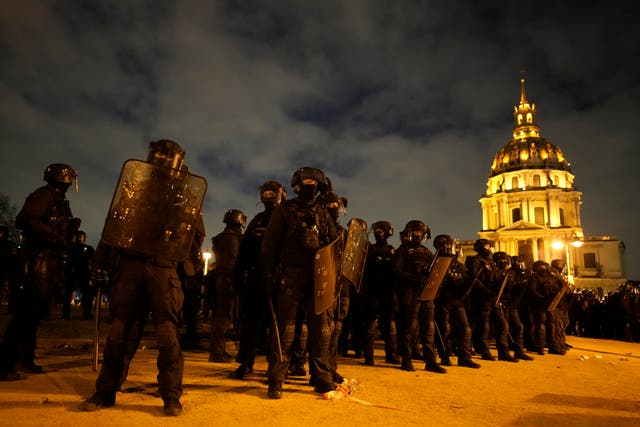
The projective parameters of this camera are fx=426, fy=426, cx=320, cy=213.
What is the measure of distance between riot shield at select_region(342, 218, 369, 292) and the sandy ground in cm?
155

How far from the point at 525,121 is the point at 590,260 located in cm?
4571

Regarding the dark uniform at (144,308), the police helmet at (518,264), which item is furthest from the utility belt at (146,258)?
the police helmet at (518,264)

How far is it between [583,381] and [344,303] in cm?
415

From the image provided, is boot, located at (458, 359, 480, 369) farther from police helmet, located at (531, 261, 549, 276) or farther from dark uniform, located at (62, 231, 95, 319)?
dark uniform, located at (62, 231, 95, 319)

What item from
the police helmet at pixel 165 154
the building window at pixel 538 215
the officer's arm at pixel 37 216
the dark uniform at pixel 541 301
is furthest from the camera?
the building window at pixel 538 215

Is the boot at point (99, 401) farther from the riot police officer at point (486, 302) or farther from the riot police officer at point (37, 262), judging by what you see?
the riot police officer at point (486, 302)

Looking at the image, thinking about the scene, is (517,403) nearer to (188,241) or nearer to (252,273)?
(252,273)

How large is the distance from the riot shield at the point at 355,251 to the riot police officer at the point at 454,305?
1.59 meters

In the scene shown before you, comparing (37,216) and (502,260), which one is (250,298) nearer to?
(37,216)

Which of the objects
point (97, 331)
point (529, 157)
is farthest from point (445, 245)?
point (529, 157)

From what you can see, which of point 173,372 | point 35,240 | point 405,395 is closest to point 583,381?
point 405,395

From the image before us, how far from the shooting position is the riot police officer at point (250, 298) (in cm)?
598

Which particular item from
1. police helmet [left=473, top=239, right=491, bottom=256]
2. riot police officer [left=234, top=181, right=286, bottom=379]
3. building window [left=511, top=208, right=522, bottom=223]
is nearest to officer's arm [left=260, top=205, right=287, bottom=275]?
riot police officer [left=234, top=181, right=286, bottom=379]

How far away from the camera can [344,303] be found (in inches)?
262
